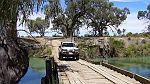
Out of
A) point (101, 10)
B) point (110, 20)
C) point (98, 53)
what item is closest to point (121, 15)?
point (110, 20)

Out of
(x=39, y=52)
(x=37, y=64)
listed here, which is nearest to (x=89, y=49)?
(x=39, y=52)

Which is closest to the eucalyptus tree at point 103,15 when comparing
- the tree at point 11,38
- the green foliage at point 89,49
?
the green foliage at point 89,49

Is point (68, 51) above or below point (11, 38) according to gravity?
below

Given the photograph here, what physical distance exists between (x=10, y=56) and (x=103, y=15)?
55507mm

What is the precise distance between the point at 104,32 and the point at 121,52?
2091cm

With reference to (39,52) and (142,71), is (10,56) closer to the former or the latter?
(142,71)

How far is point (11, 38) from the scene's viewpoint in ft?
78.7

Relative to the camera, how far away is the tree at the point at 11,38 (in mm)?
16219

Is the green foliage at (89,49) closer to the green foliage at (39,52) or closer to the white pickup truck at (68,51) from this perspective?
the green foliage at (39,52)

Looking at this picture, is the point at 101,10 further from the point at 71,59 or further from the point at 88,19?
the point at 71,59

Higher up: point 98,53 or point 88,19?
point 88,19

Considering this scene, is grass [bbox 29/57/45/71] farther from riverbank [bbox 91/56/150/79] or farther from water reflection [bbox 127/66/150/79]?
water reflection [bbox 127/66/150/79]

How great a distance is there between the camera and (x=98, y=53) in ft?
209

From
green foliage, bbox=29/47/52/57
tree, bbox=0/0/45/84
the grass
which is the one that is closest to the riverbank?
the grass
